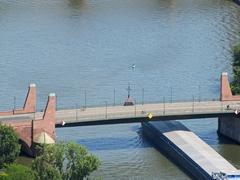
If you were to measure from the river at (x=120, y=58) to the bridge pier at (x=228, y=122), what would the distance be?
0.69 m

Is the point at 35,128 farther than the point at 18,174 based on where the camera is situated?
Yes

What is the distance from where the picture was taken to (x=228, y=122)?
10775 cm

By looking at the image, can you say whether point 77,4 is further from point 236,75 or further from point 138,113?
point 138,113

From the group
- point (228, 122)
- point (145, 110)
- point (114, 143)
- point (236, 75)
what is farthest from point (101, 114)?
point (236, 75)

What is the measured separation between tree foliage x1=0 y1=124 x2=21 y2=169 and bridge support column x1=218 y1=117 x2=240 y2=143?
1762 cm

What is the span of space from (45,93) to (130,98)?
25.1 ft

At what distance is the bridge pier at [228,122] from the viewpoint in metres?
107

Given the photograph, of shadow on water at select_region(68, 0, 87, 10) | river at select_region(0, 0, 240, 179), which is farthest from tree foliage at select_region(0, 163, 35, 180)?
shadow on water at select_region(68, 0, 87, 10)

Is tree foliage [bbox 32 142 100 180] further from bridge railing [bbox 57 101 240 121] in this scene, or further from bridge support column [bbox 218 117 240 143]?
bridge support column [bbox 218 117 240 143]

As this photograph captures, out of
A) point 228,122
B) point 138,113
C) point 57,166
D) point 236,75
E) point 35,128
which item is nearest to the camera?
point 57,166

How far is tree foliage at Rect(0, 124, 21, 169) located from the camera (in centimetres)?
9669

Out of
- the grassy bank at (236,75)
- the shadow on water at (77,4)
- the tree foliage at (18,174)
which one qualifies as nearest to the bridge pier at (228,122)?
the grassy bank at (236,75)

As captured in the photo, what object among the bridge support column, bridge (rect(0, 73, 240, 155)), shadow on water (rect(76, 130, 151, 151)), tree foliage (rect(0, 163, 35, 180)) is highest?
bridge (rect(0, 73, 240, 155))

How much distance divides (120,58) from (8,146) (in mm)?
37415
